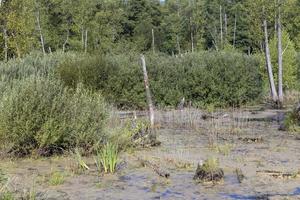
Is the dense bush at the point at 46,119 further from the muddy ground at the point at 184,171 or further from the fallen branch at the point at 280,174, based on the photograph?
the fallen branch at the point at 280,174

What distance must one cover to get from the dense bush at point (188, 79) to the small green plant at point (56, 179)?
17.2 meters

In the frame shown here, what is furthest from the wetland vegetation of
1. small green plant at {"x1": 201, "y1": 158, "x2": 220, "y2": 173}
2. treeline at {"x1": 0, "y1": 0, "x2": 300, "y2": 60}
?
treeline at {"x1": 0, "y1": 0, "x2": 300, "y2": 60}

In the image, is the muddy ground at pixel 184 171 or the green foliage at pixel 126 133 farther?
the green foliage at pixel 126 133

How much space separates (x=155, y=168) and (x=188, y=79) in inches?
725

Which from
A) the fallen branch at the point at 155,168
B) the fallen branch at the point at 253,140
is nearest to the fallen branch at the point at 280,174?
the fallen branch at the point at 155,168

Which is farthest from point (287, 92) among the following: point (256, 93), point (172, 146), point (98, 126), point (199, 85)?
point (98, 126)

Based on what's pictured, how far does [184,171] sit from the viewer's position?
1116cm

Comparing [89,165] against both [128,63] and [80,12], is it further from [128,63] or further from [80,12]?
[80,12]

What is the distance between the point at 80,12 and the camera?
51.8 meters

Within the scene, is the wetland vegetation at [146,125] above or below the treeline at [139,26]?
below

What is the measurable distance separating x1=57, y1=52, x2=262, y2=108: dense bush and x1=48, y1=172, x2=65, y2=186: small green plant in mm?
17226

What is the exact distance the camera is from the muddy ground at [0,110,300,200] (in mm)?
9133

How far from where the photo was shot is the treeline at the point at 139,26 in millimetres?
52875

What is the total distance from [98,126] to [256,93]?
1868cm
